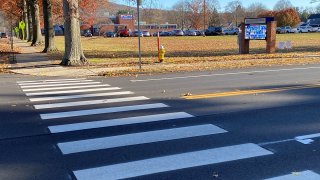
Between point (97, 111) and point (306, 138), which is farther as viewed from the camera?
point (97, 111)

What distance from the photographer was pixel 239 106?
9.55 m

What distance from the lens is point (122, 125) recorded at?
7777 millimetres

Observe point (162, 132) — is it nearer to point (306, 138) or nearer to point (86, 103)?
point (306, 138)

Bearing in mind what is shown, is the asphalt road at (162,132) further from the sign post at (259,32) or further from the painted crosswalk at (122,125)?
the sign post at (259,32)

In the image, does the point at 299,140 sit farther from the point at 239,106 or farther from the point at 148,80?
the point at 148,80

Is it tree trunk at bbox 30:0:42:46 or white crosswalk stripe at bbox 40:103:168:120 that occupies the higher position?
tree trunk at bbox 30:0:42:46

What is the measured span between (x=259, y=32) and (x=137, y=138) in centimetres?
2185

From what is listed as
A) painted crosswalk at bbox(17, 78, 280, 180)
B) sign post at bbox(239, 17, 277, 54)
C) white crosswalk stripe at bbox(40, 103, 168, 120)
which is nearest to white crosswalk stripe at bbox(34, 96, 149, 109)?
painted crosswalk at bbox(17, 78, 280, 180)

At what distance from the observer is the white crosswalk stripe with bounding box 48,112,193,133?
764 centimetres

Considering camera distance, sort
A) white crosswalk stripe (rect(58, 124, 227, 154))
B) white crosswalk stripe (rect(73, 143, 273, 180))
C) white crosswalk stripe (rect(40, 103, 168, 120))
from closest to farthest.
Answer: white crosswalk stripe (rect(73, 143, 273, 180)) → white crosswalk stripe (rect(58, 124, 227, 154)) → white crosswalk stripe (rect(40, 103, 168, 120))

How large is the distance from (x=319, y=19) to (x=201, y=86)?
141458 mm

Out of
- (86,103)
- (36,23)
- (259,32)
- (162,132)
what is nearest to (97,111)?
(86,103)

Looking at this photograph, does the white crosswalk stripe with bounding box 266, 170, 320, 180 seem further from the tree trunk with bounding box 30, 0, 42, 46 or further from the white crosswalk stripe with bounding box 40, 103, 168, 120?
the tree trunk with bounding box 30, 0, 42, 46

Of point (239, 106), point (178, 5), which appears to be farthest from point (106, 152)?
point (178, 5)
